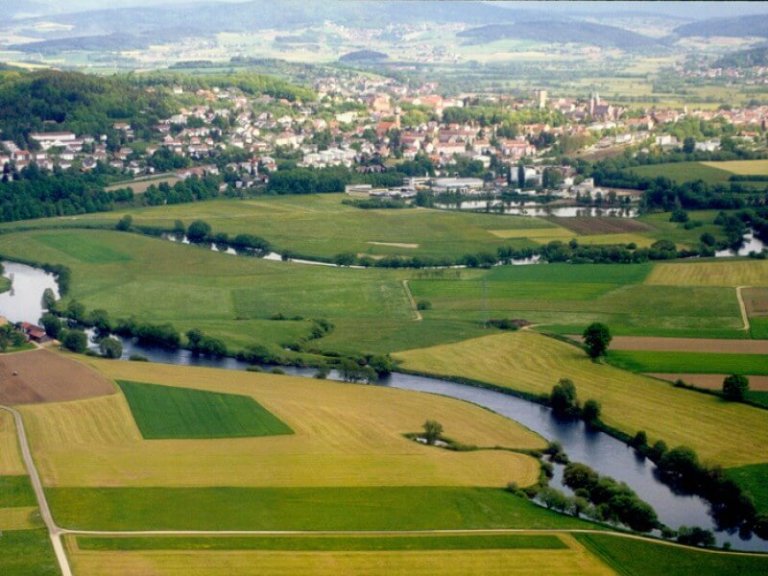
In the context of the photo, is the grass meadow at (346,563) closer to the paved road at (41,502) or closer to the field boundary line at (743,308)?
the paved road at (41,502)

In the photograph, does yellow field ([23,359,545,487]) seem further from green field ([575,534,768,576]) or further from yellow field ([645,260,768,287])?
yellow field ([645,260,768,287])

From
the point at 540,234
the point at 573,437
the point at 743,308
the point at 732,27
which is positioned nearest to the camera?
the point at 573,437

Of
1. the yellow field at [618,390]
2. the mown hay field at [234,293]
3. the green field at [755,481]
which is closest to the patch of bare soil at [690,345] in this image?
the yellow field at [618,390]

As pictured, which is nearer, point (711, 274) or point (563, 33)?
point (711, 274)

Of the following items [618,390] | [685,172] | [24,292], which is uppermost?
[685,172]

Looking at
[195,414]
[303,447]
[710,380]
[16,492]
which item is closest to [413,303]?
[710,380]

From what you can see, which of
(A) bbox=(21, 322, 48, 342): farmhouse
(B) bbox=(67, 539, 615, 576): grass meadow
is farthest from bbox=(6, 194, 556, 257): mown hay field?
(B) bbox=(67, 539, 615, 576): grass meadow

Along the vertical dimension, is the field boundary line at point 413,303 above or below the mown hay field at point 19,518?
below

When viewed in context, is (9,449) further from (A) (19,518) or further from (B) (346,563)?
(B) (346,563)
